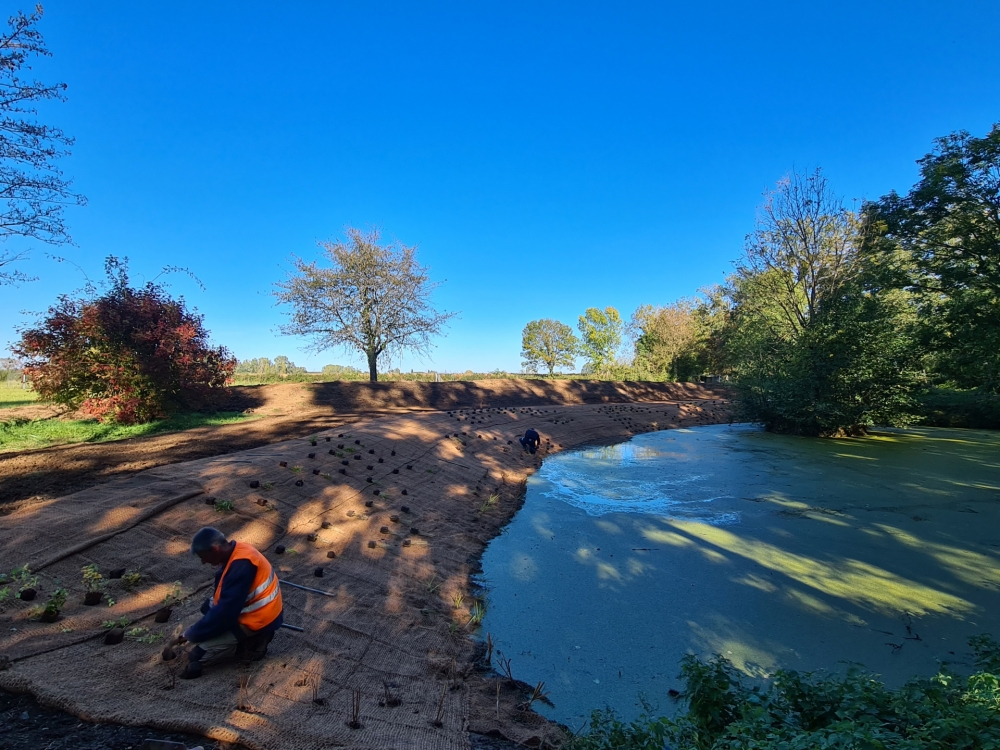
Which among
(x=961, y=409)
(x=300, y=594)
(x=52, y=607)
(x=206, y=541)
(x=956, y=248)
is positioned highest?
(x=956, y=248)

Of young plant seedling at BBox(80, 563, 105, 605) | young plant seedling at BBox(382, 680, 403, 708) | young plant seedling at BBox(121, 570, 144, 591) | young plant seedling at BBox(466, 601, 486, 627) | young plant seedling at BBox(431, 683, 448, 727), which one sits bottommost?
young plant seedling at BBox(466, 601, 486, 627)

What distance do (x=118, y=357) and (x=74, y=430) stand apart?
226 centimetres

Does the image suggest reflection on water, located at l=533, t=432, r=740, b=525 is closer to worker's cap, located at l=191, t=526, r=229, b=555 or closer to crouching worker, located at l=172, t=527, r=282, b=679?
crouching worker, located at l=172, t=527, r=282, b=679

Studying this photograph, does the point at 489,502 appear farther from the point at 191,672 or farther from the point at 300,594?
the point at 191,672

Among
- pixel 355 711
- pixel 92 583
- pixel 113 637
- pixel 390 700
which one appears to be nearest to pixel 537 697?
pixel 390 700

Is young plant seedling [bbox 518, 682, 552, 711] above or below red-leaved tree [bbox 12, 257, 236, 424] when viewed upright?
below

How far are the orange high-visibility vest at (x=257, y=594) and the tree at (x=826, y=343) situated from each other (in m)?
18.0

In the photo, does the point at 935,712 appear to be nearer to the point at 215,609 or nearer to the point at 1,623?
the point at 215,609

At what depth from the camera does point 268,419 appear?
40.5ft

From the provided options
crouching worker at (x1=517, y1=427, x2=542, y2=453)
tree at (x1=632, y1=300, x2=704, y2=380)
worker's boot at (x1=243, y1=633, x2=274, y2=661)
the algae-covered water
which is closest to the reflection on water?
the algae-covered water

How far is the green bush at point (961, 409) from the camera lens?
62.0 feet

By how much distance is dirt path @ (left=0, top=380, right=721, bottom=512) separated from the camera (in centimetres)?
587

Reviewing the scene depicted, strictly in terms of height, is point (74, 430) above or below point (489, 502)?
above

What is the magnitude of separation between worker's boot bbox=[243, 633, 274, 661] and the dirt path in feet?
12.1
